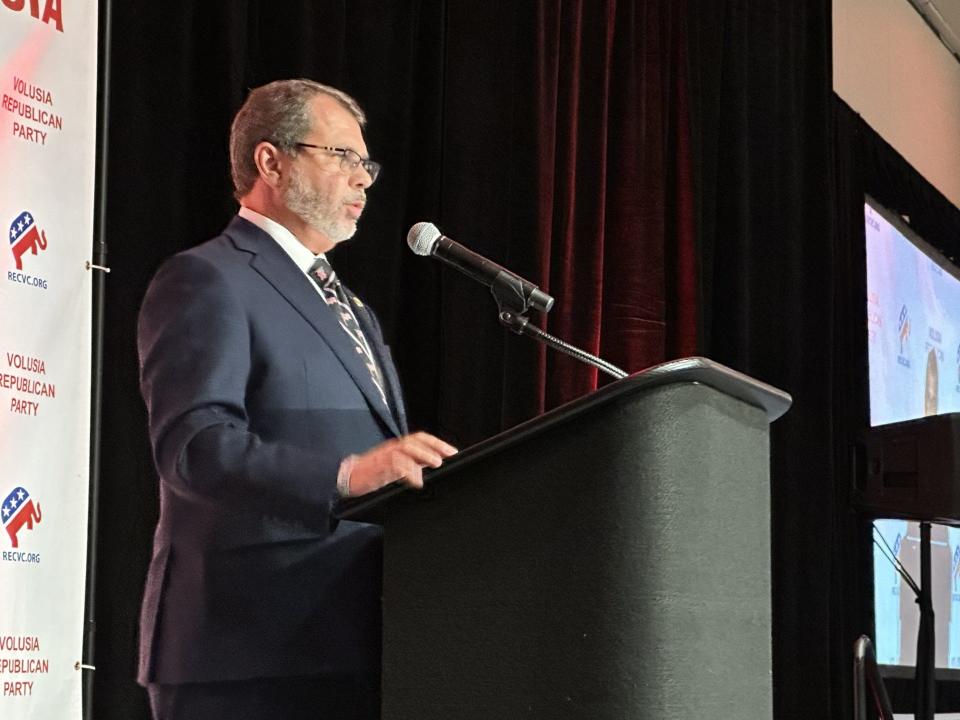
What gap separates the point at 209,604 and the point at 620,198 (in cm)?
271

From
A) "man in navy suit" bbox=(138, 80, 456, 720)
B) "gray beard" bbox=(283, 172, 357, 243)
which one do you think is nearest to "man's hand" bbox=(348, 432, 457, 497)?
"man in navy suit" bbox=(138, 80, 456, 720)

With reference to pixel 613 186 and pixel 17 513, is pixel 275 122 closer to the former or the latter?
pixel 17 513

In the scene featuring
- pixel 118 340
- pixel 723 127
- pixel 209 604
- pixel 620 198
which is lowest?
pixel 209 604

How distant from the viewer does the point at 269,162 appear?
2.14 meters

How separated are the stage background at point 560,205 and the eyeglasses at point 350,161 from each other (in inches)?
20.7

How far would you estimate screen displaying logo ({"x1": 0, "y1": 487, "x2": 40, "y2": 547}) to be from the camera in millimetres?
2111

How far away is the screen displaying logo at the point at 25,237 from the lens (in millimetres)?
2184

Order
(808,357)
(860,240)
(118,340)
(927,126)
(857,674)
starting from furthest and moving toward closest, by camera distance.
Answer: (927,126)
(860,240)
(808,357)
(857,674)
(118,340)

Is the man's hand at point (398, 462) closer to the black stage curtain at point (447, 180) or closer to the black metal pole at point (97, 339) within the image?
the black metal pole at point (97, 339)

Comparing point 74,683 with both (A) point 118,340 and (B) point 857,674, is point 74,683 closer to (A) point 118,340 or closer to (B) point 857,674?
(A) point 118,340

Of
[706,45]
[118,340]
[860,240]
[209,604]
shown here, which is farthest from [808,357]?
[209,604]

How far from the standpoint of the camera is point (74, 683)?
2176mm

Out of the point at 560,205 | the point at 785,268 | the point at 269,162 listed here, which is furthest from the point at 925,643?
the point at 269,162

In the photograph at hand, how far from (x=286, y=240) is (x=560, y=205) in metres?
1.86
